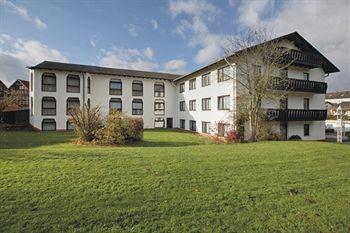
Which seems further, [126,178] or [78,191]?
[126,178]

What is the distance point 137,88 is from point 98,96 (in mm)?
5340

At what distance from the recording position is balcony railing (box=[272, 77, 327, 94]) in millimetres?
19172

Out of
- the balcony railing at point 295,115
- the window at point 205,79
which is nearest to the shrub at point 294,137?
the balcony railing at point 295,115

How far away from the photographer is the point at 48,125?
26125 mm

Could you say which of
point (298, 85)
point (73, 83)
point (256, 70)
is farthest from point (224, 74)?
point (73, 83)

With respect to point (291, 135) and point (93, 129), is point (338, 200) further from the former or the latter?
point (291, 135)

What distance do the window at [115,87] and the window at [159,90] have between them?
5.00 meters

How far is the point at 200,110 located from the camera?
25.8 m

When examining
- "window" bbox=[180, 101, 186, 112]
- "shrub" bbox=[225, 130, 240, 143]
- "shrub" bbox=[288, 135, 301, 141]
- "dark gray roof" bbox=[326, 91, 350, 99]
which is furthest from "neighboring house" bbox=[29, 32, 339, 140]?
"dark gray roof" bbox=[326, 91, 350, 99]

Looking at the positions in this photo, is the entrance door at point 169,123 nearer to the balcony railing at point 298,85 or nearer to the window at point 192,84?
the window at point 192,84

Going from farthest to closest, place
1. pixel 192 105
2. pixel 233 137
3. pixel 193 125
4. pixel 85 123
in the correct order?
pixel 192 105, pixel 193 125, pixel 233 137, pixel 85 123

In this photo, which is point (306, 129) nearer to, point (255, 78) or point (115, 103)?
point (255, 78)

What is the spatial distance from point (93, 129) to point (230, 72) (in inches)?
499

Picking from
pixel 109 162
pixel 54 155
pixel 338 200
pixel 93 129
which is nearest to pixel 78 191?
pixel 109 162
